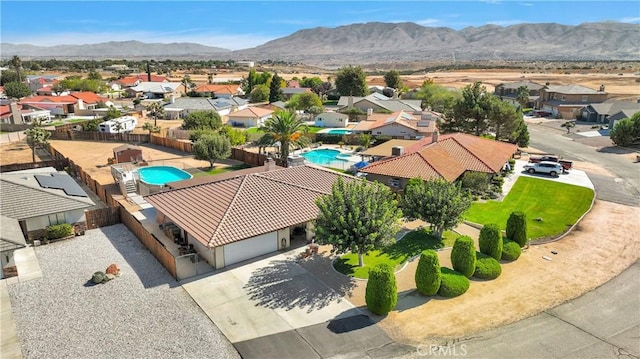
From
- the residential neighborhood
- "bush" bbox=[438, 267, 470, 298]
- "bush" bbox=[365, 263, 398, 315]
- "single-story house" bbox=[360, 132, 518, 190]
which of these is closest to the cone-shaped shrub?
the residential neighborhood

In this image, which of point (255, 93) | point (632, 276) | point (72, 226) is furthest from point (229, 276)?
point (255, 93)

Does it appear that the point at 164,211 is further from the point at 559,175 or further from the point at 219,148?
the point at 559,175

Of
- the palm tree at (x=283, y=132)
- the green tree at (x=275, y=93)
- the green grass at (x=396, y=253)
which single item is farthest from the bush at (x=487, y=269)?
the green tree at (x=275, y=93)

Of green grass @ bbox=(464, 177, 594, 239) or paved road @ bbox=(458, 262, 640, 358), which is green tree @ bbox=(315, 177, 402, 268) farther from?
green grass @ bbox=(464, 177, 594, 239)

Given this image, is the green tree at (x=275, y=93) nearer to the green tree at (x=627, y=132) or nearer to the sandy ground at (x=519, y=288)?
the green tree at (x=627, y=132)

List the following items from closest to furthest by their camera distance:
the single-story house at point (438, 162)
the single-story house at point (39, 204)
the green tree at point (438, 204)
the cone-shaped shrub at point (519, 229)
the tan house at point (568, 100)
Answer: the green tree at point (438, 204)
the cone-shaped shrub at point (519, 229)
the single-story house at point (39, 204)
the single-story house at point (438, 162)
the tan house at point (568, 100)

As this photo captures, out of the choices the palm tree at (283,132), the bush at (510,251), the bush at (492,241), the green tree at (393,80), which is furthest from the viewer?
the green tree at (393,80)
